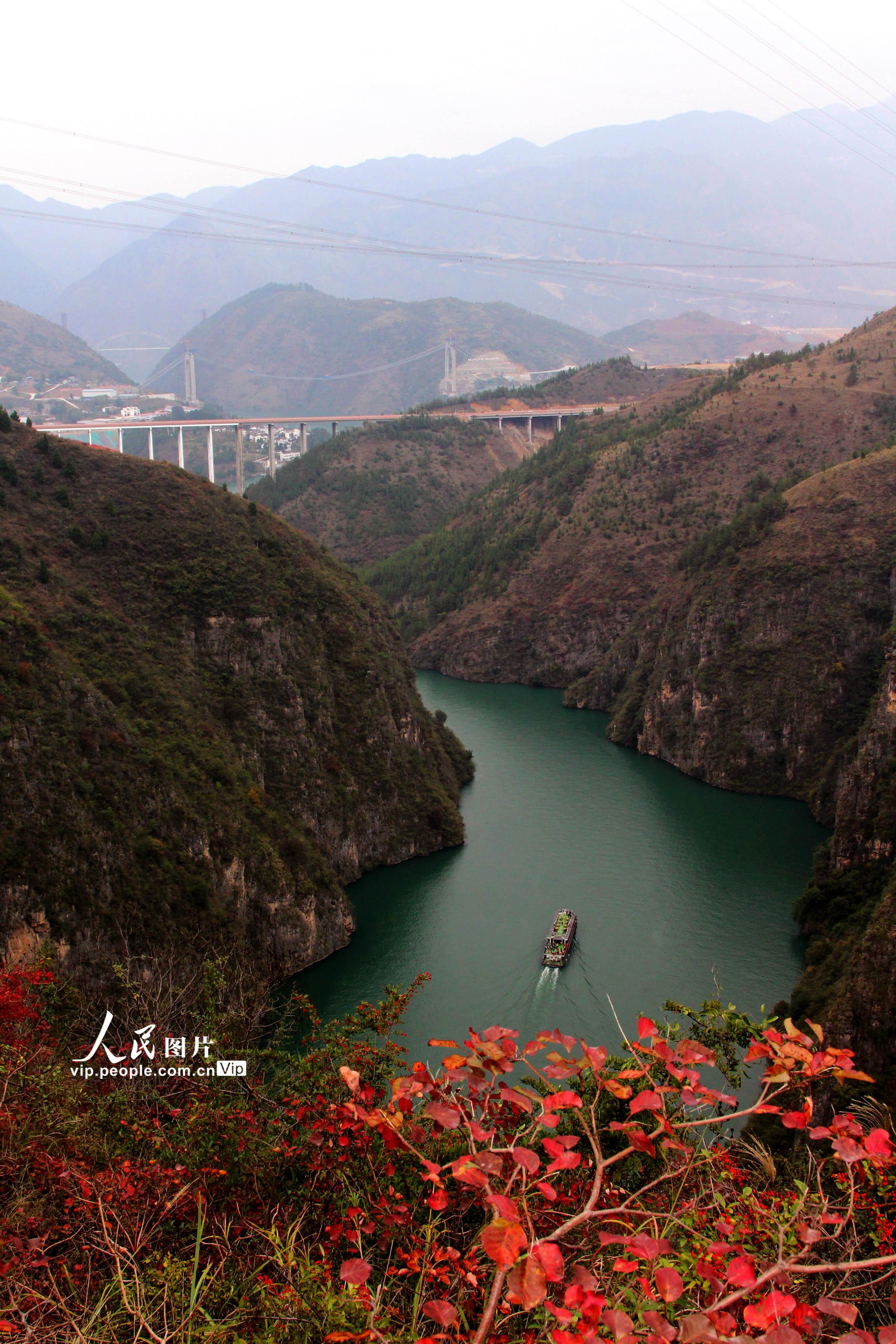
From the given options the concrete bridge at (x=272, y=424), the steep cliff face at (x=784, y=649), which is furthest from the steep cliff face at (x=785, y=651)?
the concrete bridge at (x=272, y=424)

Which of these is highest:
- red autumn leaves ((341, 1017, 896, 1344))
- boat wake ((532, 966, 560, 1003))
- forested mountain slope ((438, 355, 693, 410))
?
forested mountain slope ((438, 355, 693, 410))

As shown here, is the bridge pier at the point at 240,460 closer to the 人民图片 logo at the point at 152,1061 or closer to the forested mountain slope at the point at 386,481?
the forested mountain slope at the point at 386,481

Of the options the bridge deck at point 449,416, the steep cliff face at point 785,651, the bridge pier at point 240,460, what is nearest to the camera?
the steep cliff face at point 785,651

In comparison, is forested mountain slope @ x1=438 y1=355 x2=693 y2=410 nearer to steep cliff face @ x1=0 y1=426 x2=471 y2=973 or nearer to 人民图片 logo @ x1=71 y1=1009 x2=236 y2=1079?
steep cliff face @ x1=0 y1=426 x2=471 y2=973

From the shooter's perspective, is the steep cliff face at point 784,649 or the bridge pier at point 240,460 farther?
the bridge pier at point 240,460

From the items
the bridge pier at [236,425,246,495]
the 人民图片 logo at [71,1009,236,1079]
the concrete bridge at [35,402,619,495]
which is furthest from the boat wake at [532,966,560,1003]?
the bridge pier at [236,425,246,495]

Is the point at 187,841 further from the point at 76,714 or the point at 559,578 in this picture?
the point at 559,578
